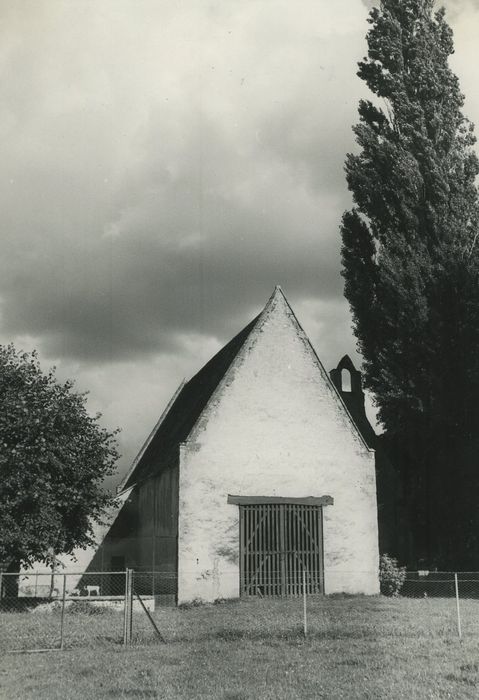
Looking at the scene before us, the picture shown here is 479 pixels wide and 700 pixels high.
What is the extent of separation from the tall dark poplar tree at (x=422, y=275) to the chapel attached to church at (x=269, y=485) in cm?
345

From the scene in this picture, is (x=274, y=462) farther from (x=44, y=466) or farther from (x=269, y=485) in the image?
(x=44, y=466)

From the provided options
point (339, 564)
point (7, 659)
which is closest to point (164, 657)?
point (7, 659)

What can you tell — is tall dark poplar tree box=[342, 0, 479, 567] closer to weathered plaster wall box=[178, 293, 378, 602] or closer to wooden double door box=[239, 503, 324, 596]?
weathered plaster wall box=[178, 293, 378, 602]

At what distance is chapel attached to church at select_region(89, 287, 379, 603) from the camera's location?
73.8ft

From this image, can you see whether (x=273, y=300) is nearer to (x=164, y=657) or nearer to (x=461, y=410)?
(x=461, y=410)

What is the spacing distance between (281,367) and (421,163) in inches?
401

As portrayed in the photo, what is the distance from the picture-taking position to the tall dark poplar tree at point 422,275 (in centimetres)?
2616

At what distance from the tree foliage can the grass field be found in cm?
299

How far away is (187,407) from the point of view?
30.0 metres

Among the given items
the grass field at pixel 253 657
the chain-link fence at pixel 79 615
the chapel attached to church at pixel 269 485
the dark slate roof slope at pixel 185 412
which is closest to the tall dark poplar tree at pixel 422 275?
the chapel attached to church at pixel 269 485

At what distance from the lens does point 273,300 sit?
83.0ft

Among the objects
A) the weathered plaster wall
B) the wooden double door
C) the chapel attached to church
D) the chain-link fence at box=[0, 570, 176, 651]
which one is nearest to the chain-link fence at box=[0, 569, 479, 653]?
the chain-link fence at box=[0, 570, 176, 651]

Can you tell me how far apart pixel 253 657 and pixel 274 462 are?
38.1ft

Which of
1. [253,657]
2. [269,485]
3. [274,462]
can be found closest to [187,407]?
[274,462]
